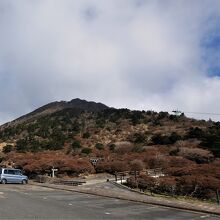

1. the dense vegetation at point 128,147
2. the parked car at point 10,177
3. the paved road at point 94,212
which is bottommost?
the paved road at point 94,212

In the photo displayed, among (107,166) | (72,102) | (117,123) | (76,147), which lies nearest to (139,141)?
(76,147)

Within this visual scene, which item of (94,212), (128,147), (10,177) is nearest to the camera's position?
(94,212)

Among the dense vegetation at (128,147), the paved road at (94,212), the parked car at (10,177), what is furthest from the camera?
the parked car at (10,177)

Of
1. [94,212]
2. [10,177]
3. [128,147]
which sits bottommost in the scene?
[94,212]

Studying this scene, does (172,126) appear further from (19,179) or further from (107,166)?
(19,179)

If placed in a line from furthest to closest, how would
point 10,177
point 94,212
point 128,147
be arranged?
point 128,147 < point 10,177 < point 94,212

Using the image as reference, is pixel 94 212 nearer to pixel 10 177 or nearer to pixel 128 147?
pixel 10 177

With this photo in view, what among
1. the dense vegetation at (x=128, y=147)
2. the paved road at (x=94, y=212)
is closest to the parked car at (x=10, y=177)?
the dense vegetation at (x=128, y=147)

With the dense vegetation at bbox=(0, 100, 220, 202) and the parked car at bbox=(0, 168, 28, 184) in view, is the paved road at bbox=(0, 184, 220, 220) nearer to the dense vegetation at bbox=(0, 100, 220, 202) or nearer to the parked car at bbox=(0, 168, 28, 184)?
the dense vegetation at bbox=(0, 100, 220, 202)

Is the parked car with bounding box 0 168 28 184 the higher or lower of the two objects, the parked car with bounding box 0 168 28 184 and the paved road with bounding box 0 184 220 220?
the higher

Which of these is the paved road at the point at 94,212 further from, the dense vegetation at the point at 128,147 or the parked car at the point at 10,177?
the parked car at the point at 10,177

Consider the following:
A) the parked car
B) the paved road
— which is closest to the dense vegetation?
the parked car

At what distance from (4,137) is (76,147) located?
2929cm

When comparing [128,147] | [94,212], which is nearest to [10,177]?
[94,212]
